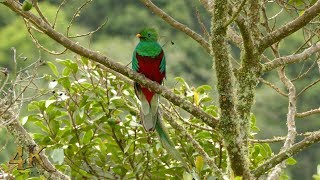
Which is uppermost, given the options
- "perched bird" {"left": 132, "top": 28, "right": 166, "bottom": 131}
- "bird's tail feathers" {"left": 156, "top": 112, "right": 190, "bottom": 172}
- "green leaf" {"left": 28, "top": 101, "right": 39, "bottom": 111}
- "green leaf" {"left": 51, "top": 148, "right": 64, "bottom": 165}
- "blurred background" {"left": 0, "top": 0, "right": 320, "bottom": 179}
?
"blurred background" {"left": 0, "top": 0, "right": 320, "bottom": 179}

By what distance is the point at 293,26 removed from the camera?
2.87 meters

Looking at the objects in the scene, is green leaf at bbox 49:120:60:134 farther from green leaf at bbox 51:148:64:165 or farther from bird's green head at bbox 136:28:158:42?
bird's green head at bbox 136:28:158:42

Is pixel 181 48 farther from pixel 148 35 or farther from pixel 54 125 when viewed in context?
pixel 54 125

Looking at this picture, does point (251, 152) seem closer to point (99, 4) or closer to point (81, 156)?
point (81, 156)

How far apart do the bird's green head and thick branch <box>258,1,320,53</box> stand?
1.10 meters

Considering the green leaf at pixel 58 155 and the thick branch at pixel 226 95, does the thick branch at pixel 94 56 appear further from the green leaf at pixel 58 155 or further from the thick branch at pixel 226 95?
the green leaf at pixel 58 155

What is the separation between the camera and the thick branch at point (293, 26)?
2.84 meters

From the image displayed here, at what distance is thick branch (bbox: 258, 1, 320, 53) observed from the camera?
2.84 m

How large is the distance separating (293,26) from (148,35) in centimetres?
122

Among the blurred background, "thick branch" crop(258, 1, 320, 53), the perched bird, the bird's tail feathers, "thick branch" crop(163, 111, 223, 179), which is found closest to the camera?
"thick branch" crop(258, 1, 320, 53)

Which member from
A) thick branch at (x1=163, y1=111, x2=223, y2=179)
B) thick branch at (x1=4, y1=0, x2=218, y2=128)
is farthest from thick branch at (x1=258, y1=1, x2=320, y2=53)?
thick branch at (x1=163, y1=111, x2=223, y2=179)

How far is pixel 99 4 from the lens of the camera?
22.6m

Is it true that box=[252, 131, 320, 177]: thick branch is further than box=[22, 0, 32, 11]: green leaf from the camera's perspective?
Yes

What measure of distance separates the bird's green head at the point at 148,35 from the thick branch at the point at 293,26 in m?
1.10
